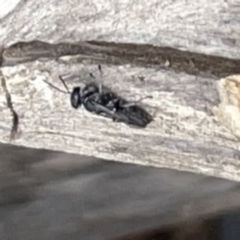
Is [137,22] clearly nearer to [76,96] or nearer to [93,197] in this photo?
[76,96]

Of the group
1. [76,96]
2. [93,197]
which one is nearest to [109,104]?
[76,96]

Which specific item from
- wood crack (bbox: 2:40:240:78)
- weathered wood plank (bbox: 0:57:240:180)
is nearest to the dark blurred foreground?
weathered wood plank (bbox: 0:57:240:180)

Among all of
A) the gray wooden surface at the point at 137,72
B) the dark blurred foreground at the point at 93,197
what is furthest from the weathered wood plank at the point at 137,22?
the dark blurred foreground at the point at 93,197

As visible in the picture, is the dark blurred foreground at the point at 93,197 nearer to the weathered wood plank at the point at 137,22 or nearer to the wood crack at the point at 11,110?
the wood crack at the point at 11,110

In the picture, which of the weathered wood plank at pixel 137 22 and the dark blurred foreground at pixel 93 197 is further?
the dark blurred foreground at pixel 93 197

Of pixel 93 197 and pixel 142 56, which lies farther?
pixel 93 197

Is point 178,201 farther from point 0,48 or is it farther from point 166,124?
point 0,48
